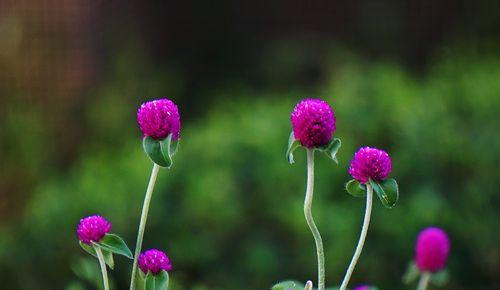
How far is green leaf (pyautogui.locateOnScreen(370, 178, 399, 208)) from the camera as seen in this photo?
170 cm

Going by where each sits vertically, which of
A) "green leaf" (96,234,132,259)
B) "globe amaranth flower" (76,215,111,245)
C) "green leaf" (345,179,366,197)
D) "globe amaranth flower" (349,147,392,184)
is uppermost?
"globe amaranth flower" (349,147,392,184)

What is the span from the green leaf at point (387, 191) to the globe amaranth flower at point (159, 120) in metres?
0.34

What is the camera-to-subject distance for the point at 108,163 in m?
4.58

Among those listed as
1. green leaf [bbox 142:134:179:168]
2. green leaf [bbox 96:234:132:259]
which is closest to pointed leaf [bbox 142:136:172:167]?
green leaf [bbox 142:134:179:168]

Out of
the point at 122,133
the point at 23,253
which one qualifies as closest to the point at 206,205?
the point at 23,253

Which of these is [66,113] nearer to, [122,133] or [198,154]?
[122,133]

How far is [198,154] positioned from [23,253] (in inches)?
34.2

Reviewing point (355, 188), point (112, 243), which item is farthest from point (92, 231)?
point (355, 188)

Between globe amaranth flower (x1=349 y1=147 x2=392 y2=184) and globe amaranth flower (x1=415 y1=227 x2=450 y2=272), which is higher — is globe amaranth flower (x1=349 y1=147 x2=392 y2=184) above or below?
above

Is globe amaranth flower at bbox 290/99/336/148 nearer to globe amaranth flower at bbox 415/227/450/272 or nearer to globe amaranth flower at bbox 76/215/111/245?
globe amaranth flower at bbox 76/215/111/245

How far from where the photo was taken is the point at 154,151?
1.71 m

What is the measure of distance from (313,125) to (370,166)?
0.39 feet

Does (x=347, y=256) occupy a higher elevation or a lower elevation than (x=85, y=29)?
lower

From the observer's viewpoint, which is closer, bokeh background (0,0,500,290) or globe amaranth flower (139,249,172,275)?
globe amaranth flower (139,249,172,275)
